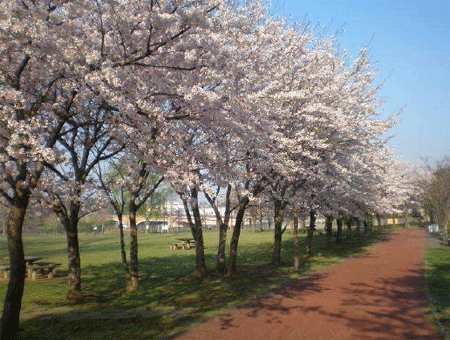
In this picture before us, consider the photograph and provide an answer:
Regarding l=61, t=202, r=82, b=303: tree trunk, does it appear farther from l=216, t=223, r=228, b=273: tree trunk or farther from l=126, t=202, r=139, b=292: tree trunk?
l=216, t=223, r=228, b=273: tree trunk

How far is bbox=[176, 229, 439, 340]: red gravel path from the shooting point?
832 cm

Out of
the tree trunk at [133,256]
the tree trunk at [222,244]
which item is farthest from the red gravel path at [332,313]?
the tree trunk at [133,256]

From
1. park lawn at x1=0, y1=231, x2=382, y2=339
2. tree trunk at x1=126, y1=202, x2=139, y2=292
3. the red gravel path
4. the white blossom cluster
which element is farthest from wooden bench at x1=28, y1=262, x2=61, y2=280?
the red gravel path

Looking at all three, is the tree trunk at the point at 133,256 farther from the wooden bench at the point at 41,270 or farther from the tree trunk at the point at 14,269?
the wooden bench at the point at 41,270

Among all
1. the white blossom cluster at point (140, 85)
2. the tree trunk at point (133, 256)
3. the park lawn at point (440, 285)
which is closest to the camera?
the white blossom cluster at point (140, 85)

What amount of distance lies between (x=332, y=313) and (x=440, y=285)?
21.2 feet

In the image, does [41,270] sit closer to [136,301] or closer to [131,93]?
[136,301]

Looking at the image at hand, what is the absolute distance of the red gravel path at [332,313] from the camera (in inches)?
328

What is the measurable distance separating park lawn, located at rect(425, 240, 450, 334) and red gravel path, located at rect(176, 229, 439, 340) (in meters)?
0.34

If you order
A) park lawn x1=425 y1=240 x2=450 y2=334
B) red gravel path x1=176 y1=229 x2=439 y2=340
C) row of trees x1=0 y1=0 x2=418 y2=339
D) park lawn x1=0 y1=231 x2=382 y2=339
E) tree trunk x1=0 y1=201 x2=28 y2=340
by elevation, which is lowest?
park lawn x1=425 y1=240 x2=450 y2=334

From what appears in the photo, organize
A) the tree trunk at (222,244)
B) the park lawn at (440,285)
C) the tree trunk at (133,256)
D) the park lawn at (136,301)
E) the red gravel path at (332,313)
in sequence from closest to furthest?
the red gravel path at (332,313) → the park lawn at (136,301) → the park lawn at (440,285) → the tree trunk at (133,256) → the tree trunk at (222,244)

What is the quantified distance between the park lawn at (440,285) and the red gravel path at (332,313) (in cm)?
34

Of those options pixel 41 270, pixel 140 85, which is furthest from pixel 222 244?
pixel 140 85

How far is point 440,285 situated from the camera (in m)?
14.3
